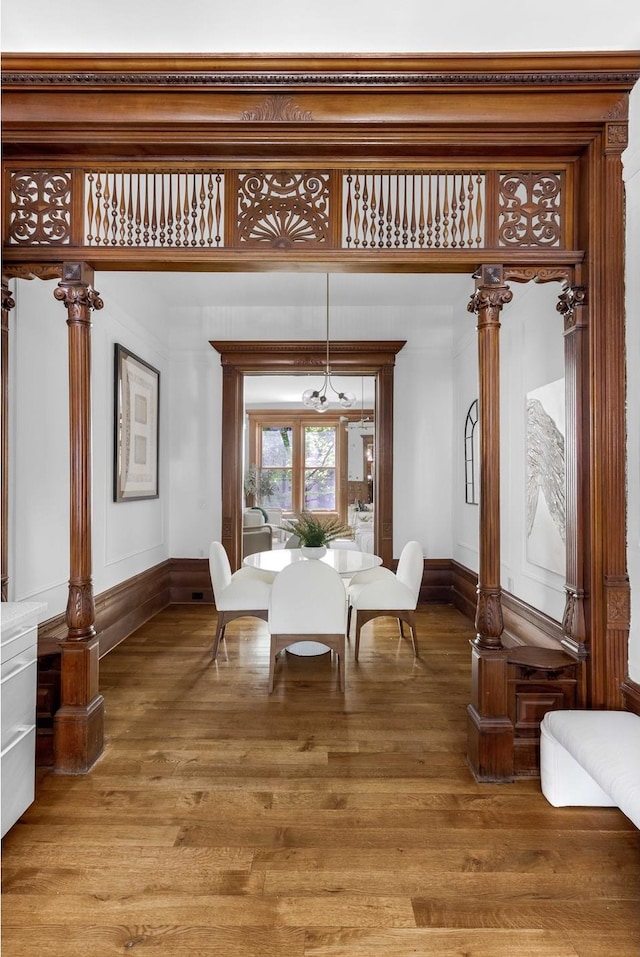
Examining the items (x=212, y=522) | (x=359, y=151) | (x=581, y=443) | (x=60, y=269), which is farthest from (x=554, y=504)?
(x=212, y=522)

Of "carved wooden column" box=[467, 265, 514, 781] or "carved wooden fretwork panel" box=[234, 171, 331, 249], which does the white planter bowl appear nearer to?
"carved wooden column" box=[467, 265, 514, 781]

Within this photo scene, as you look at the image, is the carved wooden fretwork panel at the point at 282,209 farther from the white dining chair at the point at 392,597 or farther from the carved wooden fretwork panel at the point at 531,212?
the white dining chair at the point at 392,597

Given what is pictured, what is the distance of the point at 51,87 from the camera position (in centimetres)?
209

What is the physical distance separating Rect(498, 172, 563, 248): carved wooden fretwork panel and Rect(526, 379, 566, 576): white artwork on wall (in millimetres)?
820

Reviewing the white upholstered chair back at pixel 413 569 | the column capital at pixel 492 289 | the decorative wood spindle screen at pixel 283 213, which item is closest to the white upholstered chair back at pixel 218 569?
the white upholstered chair back at pixel 413 569

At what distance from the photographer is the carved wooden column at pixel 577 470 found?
7.25ft

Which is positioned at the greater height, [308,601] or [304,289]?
[304,289]

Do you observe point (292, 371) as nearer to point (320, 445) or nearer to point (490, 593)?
point (490, 593)

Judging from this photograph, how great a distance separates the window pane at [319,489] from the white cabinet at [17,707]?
9076mm

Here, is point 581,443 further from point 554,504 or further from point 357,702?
point 357,702

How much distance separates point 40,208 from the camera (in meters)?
2.25

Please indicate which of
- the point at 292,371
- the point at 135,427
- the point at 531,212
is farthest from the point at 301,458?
the point at 531,212

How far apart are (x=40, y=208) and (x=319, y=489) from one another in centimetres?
908

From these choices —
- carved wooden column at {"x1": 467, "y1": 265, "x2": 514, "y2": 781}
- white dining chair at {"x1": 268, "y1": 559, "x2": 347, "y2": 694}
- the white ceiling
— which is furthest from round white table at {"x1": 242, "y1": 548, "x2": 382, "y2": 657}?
the white ceiling
